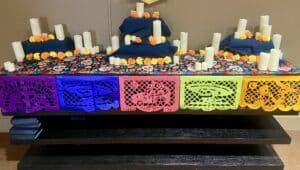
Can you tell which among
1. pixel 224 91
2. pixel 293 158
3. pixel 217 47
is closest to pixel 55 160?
pixel 224 91

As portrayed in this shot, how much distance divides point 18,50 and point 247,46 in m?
1.02

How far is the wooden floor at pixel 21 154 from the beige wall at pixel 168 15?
551 mm

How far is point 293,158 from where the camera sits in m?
1.48

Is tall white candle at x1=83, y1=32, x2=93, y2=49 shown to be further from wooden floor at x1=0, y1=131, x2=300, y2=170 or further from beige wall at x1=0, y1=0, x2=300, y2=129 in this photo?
wooden floor at x1=0, y1=131, x2=300, y2=170

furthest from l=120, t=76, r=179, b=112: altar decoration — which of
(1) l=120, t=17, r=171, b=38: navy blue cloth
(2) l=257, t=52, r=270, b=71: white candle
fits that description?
(2) l=257, t=52, r=270, b=71: white candle

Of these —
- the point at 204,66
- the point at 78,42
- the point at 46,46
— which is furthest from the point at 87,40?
the point at 204,66

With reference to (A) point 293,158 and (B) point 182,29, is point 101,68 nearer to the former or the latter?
(B) point 182,29

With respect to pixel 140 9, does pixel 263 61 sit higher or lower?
lower

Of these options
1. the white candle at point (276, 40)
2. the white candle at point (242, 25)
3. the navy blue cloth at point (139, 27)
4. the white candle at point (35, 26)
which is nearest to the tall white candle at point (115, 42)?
the navy blue cloth at point (139, 27)

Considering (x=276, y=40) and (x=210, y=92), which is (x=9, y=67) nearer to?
(x=210, y=92)

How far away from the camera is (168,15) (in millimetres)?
1451

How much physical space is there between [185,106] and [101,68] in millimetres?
387

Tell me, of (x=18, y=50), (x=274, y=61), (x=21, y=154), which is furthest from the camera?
(x=21, y=154)

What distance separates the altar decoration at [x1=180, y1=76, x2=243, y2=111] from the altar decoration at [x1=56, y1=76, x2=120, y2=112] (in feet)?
0.92
